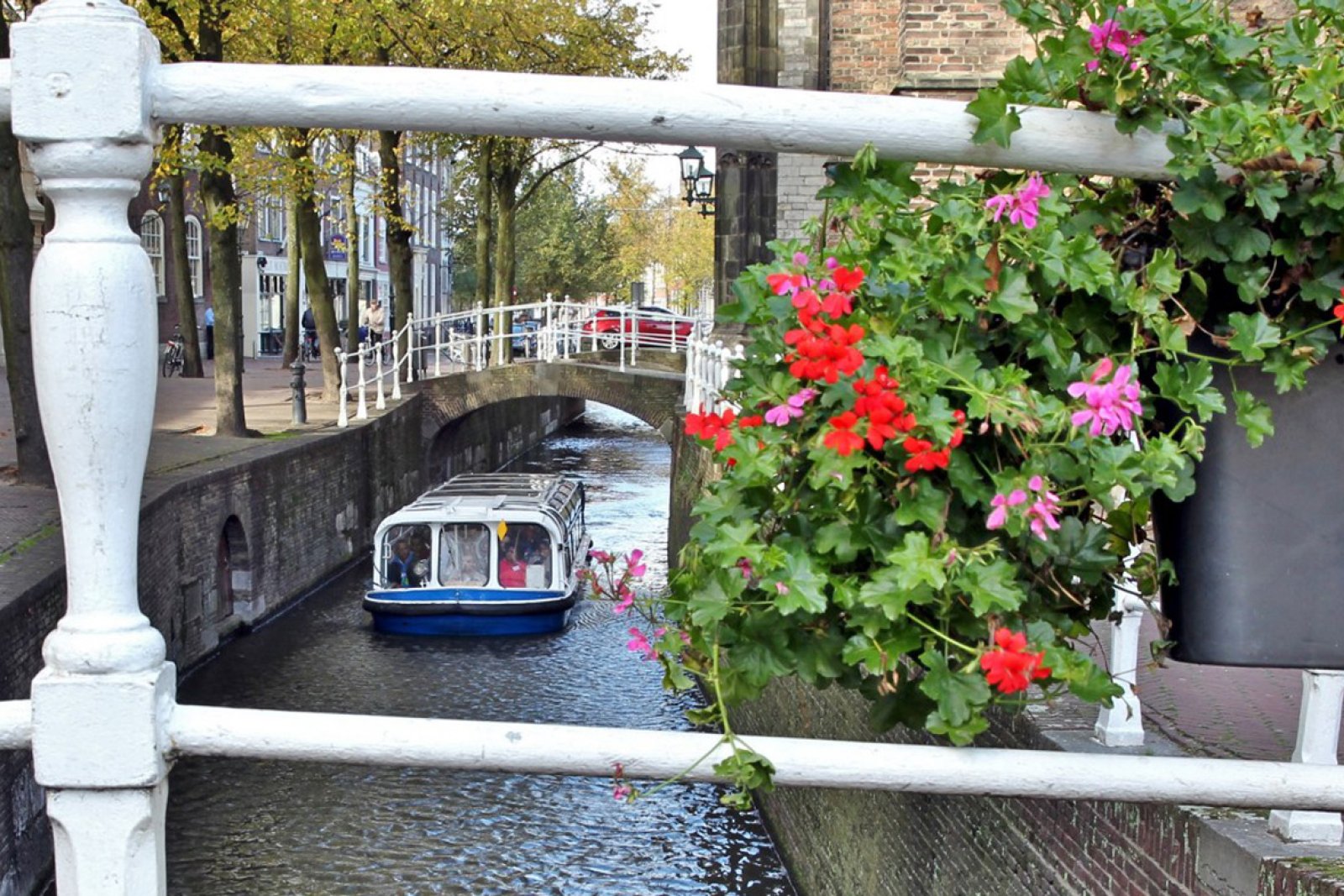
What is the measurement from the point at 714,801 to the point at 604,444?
89.4ft

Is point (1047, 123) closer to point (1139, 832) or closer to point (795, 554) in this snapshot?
point (795, 554)

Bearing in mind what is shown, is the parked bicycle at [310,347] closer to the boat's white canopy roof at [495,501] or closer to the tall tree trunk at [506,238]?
the tall tree trunk at [506,238]

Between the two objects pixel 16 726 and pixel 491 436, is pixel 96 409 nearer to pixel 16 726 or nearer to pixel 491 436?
pixel 16 726

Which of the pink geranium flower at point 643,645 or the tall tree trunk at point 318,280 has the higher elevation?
the pink geranium flower at point 643,645

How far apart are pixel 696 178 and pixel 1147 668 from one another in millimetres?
18103

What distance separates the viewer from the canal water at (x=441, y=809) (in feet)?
31.2

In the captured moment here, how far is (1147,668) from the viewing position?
2.06 m

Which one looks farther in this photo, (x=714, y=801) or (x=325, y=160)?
(x=325, y=160)

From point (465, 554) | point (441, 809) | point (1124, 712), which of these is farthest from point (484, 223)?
point (1124, 712)

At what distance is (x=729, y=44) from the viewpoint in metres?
19.3

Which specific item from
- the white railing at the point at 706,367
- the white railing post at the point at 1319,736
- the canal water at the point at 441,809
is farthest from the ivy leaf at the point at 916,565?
the white railing at the point at 706,367

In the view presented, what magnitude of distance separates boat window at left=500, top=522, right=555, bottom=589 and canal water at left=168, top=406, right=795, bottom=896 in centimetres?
122

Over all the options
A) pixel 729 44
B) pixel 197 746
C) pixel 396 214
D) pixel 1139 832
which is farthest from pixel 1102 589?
pixel 396 214

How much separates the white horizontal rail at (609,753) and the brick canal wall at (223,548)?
21.7 feet
